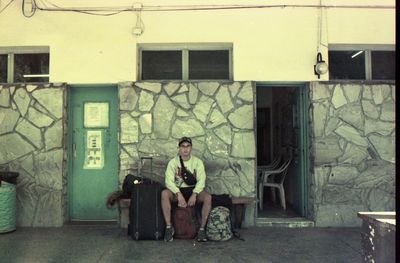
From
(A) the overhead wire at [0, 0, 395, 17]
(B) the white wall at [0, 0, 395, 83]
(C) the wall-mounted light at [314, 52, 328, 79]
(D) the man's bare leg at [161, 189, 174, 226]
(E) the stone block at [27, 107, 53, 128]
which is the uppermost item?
(A) the overhead wire at [0, 0, 395, 17]

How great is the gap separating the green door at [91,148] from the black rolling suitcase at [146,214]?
1.14 metres

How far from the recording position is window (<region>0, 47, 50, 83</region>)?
6762mm

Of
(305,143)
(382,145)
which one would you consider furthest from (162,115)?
(382,145)

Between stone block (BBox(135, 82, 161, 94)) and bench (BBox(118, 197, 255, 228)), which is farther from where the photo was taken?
stone block (BBox(135, 82, 161, 94))

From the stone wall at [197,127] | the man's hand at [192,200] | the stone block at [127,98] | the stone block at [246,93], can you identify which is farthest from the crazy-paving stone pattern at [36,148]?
the stone block at [246,93]

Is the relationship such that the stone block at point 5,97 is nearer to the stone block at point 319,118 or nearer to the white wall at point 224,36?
the white wall at point 224,36

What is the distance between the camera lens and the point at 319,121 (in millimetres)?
6527

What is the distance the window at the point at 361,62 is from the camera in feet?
22.1

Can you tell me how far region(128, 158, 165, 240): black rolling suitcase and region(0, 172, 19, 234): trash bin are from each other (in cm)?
183

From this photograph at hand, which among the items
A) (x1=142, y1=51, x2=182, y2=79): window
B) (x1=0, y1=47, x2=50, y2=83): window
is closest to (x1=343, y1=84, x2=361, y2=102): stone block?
(x1=142, y1=51, x2=182, y2=79): window

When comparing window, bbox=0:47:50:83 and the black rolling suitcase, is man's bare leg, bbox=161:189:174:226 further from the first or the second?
window, bbox=0:47:50:83

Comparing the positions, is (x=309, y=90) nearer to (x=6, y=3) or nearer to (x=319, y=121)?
(x=319, y=121)

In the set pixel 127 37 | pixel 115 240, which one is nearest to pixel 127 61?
pixel 127 37

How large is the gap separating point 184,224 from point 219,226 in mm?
493
